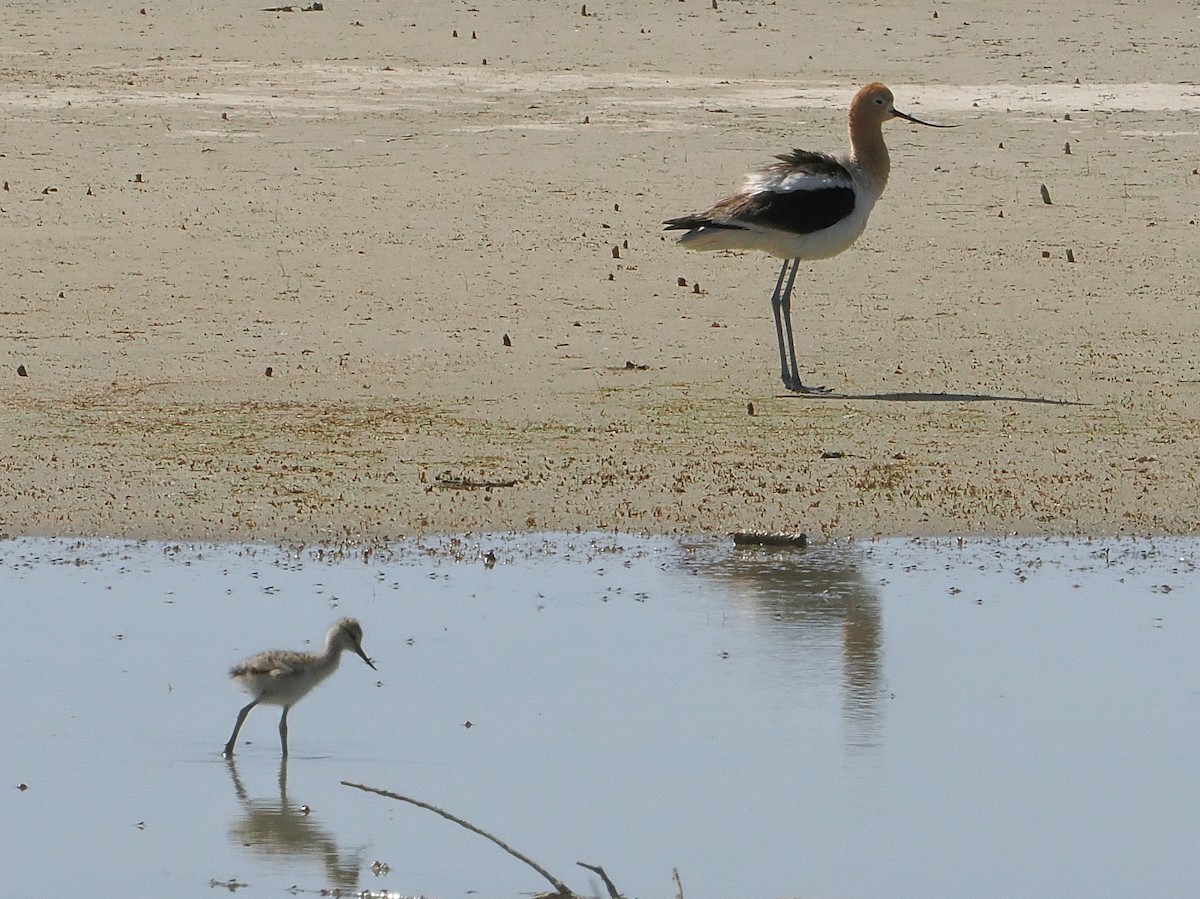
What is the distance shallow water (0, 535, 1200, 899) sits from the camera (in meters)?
5.54

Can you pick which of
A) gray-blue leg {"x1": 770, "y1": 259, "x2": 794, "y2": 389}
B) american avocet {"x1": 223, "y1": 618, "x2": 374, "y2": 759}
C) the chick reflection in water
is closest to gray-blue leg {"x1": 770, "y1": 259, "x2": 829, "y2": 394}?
gray-blue leg {"x1": 770, "y1": 259, "x2": 794, "y2": 389}

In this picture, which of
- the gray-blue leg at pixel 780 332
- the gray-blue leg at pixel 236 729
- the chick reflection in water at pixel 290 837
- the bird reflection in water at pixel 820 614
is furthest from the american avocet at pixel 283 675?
the gray-blue leg at pixel 780 332

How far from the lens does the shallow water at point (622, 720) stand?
5.54m

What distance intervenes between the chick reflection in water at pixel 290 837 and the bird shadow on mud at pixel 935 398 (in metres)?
6.13

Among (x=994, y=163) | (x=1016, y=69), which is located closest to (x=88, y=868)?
(x=994, y=163)

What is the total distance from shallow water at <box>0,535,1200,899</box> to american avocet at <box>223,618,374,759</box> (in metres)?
0.13

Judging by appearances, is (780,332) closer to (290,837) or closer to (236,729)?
→ (236,729)

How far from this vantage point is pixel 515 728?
6512 mm

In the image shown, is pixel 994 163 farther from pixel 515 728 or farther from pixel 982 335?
pixel 515 728

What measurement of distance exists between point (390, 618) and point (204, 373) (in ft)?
15.2

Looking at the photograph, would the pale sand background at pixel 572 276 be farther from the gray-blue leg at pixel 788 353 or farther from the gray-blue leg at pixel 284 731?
the gray-blue leg at pixel 284 731

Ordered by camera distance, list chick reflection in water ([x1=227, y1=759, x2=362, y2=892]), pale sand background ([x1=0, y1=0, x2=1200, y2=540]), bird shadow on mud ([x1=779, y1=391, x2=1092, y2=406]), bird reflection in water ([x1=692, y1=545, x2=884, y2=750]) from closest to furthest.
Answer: chick reflection in water ([x1=227, y1=759, x2=362, y2=892]), bird reflection in water ([x1=692, y1=545, x2=884, y2=750]), pale sand background ([x1=0, y1=0, x2=1200, y2=540]), bird shadow on mud ([x1=779, y1=391, x2=1092, y2=406])

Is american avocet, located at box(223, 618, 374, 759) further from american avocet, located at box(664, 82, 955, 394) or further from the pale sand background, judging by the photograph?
american avocet, located at box(664, 82, 955, 394)

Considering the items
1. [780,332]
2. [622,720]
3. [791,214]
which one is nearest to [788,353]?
[780,332]
